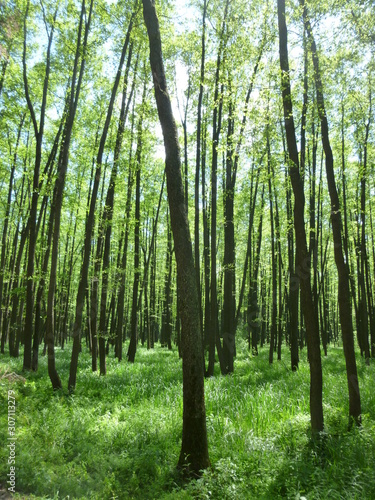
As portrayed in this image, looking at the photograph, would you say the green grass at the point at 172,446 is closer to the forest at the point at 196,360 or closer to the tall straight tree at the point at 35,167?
the forest at the point at 196,360

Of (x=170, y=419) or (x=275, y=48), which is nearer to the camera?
(x=170, y=419)

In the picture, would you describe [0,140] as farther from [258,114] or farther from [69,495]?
[69,495]

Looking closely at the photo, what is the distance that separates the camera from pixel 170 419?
6.67 m

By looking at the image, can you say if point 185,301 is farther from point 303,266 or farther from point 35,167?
point 35,167

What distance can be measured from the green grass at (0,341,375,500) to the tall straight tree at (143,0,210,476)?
380 millimetres

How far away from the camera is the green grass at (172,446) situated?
4312 millimetres

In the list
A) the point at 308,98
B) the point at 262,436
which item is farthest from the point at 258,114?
the point at 262,436

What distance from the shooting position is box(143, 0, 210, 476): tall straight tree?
4.87 metres

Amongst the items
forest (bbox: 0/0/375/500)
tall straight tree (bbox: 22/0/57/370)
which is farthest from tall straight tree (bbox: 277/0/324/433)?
tall straight tree (bbox: 22/0/57/370)

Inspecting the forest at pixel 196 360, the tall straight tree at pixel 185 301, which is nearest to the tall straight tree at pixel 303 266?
the forest at pixel 196 360

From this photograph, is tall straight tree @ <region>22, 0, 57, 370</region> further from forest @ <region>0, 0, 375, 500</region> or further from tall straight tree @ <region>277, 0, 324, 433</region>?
tall straight tree @ <region>277, 0, 324, 433</region>

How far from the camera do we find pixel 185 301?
199 inches

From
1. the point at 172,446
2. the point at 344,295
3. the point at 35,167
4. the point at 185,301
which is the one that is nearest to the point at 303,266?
the point at 344,295

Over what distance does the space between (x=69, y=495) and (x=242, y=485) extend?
2.30m
